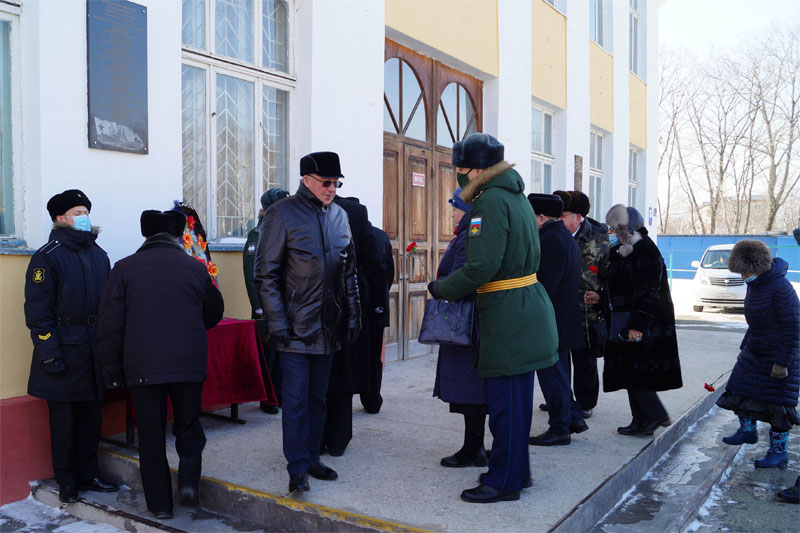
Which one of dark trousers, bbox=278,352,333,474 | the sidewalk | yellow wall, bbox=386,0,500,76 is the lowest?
the sidewalk

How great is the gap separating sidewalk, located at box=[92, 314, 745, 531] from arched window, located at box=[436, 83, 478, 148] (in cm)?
392

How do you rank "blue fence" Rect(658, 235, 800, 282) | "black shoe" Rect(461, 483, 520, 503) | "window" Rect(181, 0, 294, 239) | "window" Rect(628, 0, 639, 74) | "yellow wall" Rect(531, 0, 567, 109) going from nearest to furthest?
"black shoe" Rect(461, 483, 520, 503) → "window" Rect(181, 0, 294, 239) → "yellow wall" Rect(531, 0, 567, 109) → "window" Rect(628, 0, 639, 74) → "blue fence" Rect(658, 235, 800, 282)

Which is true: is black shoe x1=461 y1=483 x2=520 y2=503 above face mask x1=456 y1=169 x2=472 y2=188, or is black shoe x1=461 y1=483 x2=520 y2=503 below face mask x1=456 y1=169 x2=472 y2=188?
below

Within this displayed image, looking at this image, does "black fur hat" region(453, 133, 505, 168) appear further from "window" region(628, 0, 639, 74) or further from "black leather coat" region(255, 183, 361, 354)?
"window" region(628, 0, 639, 74)

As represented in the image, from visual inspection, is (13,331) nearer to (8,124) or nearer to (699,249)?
(8,124)

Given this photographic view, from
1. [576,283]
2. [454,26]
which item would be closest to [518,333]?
[576,283]

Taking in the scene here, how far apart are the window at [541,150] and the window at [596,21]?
8.79ft

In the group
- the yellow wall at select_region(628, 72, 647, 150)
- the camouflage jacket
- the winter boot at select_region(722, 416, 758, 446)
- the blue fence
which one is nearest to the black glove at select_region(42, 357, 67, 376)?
the camouflage jacket

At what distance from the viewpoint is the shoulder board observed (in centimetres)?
398

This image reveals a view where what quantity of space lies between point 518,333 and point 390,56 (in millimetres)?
5168

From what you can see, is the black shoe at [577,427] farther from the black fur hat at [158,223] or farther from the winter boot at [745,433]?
the black fur hat at [158,223]

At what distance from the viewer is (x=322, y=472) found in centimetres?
396

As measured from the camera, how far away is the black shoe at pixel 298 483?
12.1 ft

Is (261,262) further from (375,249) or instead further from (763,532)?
(763,532)
